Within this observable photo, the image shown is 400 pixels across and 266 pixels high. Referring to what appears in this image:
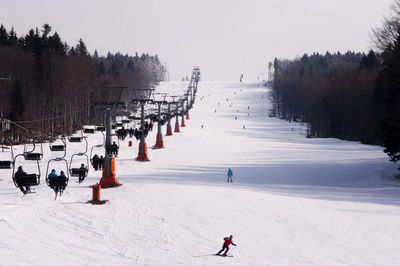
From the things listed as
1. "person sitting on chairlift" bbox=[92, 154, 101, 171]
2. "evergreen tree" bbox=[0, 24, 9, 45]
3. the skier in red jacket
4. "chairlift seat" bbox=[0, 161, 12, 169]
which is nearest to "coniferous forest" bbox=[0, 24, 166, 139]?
"evergreen tree" bbox=[0, 24, 9, 45]

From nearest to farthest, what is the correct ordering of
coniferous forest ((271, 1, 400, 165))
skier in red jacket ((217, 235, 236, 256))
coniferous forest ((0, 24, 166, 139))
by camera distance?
skier in red jacket ((217, 235, 236, 256)) < coniferous forest ((271, 1, 400, 165)) < coniferous forest ((0, 24, 166, 139))

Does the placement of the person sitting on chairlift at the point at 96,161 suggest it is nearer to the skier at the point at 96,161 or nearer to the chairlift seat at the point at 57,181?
the skier at the point at 96,161

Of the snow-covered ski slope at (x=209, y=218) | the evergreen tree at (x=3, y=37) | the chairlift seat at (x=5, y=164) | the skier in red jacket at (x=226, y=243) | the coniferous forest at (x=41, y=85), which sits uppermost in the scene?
the evergreen tree at (x=3, y=37)

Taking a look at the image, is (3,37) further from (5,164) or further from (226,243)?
(226,243)

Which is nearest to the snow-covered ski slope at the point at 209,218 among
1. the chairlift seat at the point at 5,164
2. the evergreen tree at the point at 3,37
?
the chairlift seat at the point at 5,164

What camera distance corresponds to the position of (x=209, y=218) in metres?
15.8

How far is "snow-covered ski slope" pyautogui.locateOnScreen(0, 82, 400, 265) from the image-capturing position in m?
11.8

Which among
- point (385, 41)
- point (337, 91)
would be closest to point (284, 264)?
point (385, 41)

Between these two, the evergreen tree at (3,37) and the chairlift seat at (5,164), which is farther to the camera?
the evergreen tree at (3,37)

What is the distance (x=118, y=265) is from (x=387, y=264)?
22.5 ft

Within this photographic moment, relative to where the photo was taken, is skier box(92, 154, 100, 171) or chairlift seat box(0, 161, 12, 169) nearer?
chairlift seat box(0, 161, 12, 169)

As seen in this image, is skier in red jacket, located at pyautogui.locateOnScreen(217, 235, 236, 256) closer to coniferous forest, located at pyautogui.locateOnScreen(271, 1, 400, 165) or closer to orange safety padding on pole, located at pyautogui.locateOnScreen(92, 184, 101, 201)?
orange safety padding on pole, located at pyautogui.locateOnScreen(92, 184, 101, 201)

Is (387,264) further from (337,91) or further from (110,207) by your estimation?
(337,91)

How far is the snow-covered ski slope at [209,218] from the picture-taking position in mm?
11781
